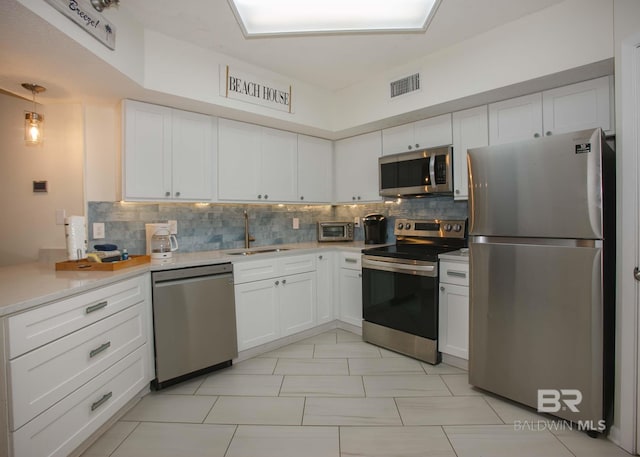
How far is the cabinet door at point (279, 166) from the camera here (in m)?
3.24

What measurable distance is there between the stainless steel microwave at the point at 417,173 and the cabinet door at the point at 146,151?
197 centimetres

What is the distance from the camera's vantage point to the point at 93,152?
8.38 ft

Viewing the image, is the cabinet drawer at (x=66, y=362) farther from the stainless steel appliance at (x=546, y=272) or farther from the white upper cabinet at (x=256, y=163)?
the stainless steel appliance at (x=546, y=272)

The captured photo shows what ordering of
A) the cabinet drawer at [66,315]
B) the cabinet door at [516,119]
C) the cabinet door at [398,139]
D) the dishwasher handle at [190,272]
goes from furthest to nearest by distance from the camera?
the cabinet door at [398,139]
the cabinet door at [516,119]
the dishwasher handle at [190,272]
the cabinet drawer at [66,315]

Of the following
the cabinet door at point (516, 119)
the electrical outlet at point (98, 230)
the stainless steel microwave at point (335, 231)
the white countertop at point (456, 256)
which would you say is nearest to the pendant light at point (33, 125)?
the electrical outlet at point (98, 230)

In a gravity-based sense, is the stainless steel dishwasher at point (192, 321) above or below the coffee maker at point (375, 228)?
below

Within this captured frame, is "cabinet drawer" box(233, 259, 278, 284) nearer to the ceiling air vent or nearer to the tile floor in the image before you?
the tile floor

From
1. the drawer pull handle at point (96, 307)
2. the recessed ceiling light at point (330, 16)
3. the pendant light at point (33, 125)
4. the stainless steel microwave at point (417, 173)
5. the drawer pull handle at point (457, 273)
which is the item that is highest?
the recessed ceiling light at point (330, 16)

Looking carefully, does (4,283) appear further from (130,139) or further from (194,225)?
(194,225)

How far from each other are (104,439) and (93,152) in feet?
6.54

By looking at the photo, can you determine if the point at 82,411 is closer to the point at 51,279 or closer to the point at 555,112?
the point at 51,279

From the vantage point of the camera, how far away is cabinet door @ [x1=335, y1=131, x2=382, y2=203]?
3486 mm

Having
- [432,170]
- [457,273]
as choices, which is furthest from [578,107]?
[457,273]

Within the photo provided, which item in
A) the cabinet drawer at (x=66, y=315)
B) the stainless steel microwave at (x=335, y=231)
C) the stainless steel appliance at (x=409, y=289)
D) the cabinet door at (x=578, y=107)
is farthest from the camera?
the stainless steel microwave at (x=335, y=231)
